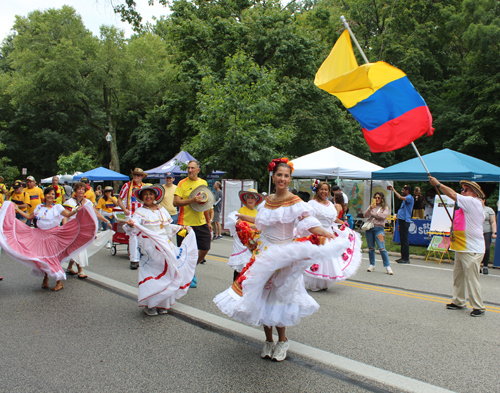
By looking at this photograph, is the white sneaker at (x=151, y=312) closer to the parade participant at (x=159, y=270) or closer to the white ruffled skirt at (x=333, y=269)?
the parade participant at (x=159, y=270)

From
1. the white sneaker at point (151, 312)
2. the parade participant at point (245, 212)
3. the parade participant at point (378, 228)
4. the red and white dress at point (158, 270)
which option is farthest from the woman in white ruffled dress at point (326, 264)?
the white sneaker at point (151, 312)

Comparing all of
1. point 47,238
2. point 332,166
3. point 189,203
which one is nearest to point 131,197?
point 47,238

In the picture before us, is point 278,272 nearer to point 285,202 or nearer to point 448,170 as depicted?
point 285,202

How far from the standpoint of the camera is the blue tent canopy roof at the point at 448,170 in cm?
1150

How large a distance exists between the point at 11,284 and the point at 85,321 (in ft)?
9.74

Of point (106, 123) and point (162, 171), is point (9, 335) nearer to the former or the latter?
point (162, 171)

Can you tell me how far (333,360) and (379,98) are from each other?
373 cm

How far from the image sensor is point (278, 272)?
3.95 meters

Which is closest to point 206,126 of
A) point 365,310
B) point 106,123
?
point 365,310

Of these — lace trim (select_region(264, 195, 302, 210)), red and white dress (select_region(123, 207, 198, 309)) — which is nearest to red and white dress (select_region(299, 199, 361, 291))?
red and white dress (select_region(123, 207, 198, 309))

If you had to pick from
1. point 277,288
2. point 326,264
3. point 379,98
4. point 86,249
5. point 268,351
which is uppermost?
point 379,98

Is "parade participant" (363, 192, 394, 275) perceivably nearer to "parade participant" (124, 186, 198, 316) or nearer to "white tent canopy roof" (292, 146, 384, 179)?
"parade participant" (124, 186, 198, 316)

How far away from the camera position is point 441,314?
19.5 ft

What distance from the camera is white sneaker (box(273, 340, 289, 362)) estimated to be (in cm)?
411
